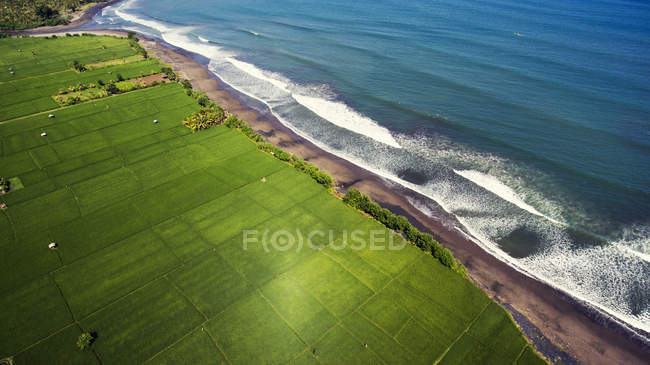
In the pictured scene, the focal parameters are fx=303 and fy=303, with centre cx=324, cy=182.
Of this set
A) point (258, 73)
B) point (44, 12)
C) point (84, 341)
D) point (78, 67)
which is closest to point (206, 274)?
point (84, 341)

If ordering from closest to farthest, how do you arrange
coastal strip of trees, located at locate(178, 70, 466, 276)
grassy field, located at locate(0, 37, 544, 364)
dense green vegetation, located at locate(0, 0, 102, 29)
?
grassy field, located at locate(0, 37, 544, 364) → coastal strip of trees, located at locate(178, 70, 466, 276) → dense green vegetation, located at locate(0, 0, 102, 29)

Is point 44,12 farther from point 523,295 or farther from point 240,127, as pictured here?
point 523,295

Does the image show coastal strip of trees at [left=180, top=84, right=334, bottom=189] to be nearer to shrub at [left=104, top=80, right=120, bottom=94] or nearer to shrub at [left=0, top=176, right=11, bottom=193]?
shrub at [left=104, top=80, right=120, bottom=94]

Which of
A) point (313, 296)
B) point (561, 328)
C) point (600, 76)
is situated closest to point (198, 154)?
point (313, 296)

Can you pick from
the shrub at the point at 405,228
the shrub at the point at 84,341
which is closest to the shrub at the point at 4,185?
the shrub at the point at 84,341

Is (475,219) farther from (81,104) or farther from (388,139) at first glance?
(81,104)

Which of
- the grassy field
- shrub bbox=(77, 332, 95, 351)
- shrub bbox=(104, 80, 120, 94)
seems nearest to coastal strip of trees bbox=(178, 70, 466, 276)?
the grassy field

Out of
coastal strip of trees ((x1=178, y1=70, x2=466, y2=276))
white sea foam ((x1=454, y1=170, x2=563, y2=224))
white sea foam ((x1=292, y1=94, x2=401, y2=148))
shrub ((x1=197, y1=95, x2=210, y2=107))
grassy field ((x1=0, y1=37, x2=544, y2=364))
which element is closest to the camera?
grassy field ((x1=0, y1=37, x2=544, y2=364))
